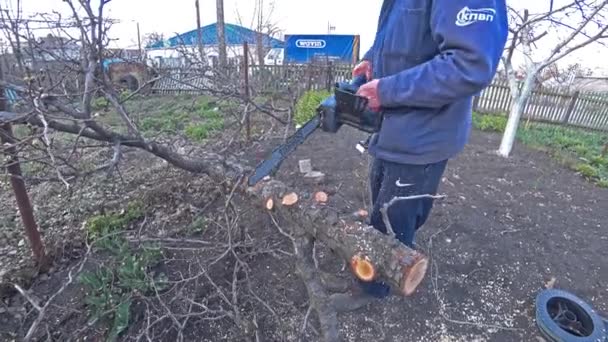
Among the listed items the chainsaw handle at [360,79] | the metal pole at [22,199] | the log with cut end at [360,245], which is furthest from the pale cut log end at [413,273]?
the metal pole at [22,199]

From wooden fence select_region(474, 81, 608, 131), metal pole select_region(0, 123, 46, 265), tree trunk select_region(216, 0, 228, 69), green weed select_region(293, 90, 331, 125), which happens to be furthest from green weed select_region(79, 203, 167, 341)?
tree trunk select_region(216, 0, 228, 69)

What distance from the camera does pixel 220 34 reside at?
10.7m

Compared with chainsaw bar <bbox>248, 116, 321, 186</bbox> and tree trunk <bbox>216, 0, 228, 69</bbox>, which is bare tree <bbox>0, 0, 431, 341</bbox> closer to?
chainsaw bar <bbox>248, 116, 321, 186</bbox>

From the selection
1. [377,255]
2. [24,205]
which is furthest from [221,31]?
[377,255]

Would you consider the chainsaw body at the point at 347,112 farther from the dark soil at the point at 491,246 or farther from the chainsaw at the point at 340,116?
the dark soil at the point at 491,246

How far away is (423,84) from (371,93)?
0.23 metres

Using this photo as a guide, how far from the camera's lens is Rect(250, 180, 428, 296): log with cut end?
52.0 inches

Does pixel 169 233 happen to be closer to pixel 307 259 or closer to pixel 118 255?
pixel 118 255

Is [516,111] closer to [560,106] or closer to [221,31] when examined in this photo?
[560,106]

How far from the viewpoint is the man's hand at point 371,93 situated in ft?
4.61

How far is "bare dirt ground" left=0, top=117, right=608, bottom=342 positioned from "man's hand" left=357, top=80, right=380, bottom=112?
1.87ft

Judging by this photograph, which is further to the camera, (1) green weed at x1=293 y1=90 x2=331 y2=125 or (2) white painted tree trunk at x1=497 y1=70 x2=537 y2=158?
(1) green weed at x1=293 y1=90 x2=331 y2=125

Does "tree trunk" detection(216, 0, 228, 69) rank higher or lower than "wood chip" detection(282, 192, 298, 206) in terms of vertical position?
higher

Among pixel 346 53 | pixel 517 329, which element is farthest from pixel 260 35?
pixel 517 329
